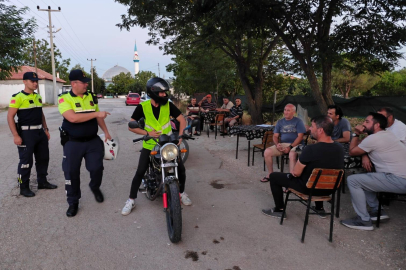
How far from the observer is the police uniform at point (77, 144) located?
12.8 feet

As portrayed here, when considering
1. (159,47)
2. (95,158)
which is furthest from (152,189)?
(159,47)

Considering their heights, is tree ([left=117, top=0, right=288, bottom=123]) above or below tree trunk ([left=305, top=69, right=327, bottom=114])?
above

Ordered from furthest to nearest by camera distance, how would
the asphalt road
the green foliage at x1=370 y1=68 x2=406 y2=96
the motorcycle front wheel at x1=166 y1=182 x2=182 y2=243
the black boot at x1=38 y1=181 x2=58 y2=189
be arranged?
1. the green foliage at x1=370 y1=68 x2=406 y2=96
2. the black boot at x1=38 y1=181 x2=58 y2=189
3. the motorcycle front wheel at x1=166 y1=182 x2=182 y2=243
4. the asphalt road

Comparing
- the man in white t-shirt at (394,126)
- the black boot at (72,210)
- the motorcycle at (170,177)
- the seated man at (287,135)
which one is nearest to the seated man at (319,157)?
the motorcycle at (170,177)

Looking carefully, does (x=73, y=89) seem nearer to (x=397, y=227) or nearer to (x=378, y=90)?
(x=397, y=227)

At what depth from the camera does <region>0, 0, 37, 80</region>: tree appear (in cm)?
1320

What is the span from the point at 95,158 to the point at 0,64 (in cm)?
1233

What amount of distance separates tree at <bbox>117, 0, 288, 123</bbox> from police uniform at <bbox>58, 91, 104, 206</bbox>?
415 cm

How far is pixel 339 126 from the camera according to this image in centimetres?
558

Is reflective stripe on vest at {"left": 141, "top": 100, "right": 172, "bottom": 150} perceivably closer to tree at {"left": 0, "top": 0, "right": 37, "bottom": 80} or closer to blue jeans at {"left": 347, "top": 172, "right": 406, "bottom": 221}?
blue jeans at {"left": 347, "top": 172, "right": 406, "bottom": 221}

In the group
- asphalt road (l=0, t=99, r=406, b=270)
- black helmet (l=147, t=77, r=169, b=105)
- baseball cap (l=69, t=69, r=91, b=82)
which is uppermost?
baseball cap (l=69, t=69, r=91, b=82)

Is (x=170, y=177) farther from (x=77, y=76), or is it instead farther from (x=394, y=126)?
(x=394, y=126)

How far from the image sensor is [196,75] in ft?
61.8

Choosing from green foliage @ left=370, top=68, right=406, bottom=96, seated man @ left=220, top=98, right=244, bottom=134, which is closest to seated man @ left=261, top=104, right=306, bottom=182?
seated man @ left=220, top=98, right=244, bottom=134
